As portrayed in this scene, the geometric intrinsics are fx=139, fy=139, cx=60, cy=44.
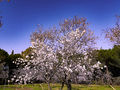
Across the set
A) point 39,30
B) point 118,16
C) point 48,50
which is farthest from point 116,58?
point 48,50

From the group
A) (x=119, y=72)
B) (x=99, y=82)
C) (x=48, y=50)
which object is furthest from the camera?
(x=119, y=72)

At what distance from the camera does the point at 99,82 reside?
21.1m

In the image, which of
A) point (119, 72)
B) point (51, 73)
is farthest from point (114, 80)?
point (51, 73)

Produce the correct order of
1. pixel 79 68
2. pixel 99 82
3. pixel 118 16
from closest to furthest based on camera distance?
pixel 79 68 < pixel 118 16 < pixel 99 82

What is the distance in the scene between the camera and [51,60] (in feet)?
23.2

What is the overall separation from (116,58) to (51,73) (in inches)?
677

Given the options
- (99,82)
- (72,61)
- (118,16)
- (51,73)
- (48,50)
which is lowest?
(99,82)

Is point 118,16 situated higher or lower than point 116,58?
higher

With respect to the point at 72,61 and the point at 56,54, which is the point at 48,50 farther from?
the point at 72,61

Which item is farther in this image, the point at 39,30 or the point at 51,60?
the point at 39,30

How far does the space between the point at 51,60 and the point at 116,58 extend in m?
17.3

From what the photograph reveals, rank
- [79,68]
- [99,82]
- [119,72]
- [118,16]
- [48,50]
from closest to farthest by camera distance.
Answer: [79,68] < [48,50] < [118,16] < [99,82] < [119,72]

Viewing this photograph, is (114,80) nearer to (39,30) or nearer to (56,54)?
(39,30)

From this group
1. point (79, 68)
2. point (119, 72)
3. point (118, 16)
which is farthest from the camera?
point (119, 72)
